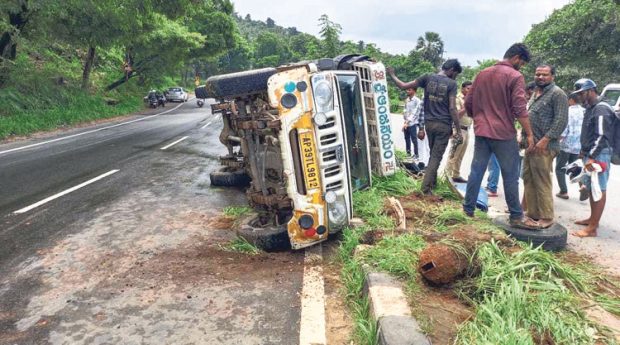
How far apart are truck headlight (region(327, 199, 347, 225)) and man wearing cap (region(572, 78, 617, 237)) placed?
108 inches

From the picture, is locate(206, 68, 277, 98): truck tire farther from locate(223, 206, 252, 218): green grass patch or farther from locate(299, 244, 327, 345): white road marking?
locate(223, 206, 252, 218): green grass patch

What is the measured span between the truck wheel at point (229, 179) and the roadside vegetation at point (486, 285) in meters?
3.06

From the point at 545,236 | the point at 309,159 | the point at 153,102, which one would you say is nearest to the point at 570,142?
the point at 545,236

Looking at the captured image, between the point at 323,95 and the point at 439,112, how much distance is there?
2.37 meters

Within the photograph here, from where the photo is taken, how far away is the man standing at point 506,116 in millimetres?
4422

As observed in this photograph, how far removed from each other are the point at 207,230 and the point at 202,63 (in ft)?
228

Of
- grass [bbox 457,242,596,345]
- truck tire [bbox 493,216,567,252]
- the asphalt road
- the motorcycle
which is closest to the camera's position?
grass [bbox 457,242,596,345]

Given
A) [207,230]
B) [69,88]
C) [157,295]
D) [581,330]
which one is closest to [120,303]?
[157,295]

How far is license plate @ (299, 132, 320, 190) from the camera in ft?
13.6

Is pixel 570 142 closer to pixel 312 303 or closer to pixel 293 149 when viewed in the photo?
pixel 293 149

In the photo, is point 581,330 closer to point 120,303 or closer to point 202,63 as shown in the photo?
point 120,303

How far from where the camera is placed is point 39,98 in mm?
18656

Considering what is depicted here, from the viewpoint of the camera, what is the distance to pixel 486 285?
10.4ft

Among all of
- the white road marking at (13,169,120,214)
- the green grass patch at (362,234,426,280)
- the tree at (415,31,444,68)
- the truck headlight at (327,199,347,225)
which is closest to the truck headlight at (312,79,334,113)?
the truck headlight at (327,199,347,225)
